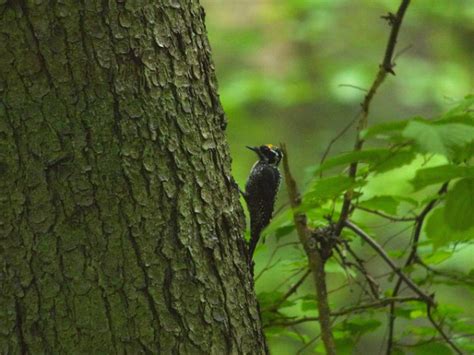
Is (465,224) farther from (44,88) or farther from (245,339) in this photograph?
(44,88)

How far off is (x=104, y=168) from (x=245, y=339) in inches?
24.2

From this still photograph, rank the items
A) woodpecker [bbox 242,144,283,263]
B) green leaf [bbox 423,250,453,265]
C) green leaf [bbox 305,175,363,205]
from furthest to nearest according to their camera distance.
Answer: woodpecker [bbox 242,144,283,263], green leaf [bbox 423,250,453,265], green leaf [bbox 305,175,363,205]

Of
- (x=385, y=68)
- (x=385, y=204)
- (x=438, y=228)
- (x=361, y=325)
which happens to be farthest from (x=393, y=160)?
(x=361, y=325)

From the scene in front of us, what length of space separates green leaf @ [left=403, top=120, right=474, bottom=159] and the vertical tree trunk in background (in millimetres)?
795

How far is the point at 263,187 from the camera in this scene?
11.3ft

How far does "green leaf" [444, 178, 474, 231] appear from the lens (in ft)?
5.01

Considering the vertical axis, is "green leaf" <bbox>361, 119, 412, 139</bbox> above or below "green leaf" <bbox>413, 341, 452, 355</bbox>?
above

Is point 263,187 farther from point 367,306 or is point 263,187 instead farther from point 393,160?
point 393,160

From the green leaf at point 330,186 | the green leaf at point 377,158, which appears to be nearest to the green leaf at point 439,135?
the green leaf at point 377,158

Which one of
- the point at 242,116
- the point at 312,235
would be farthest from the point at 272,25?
the point at 312,235

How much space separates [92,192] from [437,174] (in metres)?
0.83

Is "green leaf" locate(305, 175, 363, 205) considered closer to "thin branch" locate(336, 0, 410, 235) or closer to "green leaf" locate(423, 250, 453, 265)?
"thin branch" locate(336, 0, 410, 235)

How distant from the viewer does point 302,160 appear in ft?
26.7

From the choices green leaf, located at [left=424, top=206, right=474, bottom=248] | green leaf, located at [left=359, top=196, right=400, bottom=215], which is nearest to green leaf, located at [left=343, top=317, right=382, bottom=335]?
green leaf, located at [left=359, top=196, right=400, bottom=215]
